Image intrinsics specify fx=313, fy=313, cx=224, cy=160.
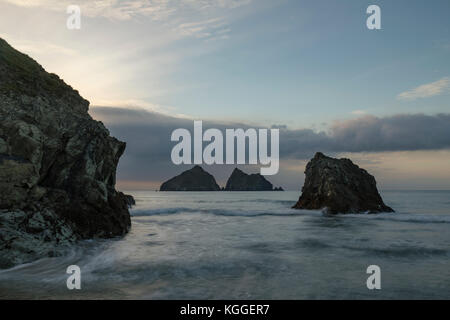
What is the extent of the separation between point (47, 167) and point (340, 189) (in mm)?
37090

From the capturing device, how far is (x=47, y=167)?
1742cm

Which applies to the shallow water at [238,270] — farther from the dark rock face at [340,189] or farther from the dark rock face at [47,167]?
the dark rock face at [340,189]

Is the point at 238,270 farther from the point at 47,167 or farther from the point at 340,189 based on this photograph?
the point at 340,189

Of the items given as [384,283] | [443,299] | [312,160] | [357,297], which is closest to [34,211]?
[357,297]

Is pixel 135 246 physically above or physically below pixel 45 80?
below

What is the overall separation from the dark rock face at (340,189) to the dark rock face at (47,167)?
29403 mm

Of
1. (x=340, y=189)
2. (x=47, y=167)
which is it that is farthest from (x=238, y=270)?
(x=340, y=189)

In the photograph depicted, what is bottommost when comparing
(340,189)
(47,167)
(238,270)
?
(238,270)

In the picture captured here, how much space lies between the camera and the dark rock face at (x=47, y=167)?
45.3 ft

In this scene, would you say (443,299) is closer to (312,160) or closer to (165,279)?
(165,279)

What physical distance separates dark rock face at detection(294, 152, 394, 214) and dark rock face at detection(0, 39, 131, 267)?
29.4 metres

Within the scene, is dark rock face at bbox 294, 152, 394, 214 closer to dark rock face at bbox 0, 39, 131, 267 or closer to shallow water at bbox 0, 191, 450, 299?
shallow water at bbox 0, 191, 450, 299
